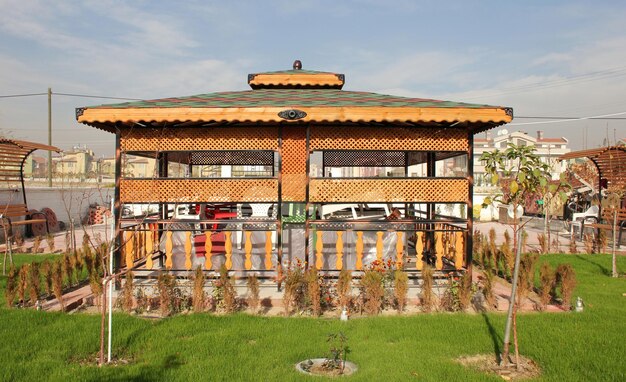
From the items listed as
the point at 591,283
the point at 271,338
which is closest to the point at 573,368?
the point at 271,338

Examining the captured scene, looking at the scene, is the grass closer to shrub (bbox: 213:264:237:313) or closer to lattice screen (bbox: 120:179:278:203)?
shrub (bbox: 213:264:237:313)

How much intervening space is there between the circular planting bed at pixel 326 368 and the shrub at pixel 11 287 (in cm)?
432

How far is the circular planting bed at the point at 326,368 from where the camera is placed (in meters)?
4.30

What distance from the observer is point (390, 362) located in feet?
14.8

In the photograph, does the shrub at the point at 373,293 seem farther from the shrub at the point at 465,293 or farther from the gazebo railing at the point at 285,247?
the gazebo railing at the point at 285,247

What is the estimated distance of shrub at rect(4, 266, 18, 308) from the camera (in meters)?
6.39

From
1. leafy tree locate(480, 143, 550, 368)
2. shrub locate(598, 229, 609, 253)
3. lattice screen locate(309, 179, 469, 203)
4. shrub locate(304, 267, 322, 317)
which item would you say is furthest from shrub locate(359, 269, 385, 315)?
shrub locate(598, 229, 609, 253)

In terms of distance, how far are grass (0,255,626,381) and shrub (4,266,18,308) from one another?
0.25 meters

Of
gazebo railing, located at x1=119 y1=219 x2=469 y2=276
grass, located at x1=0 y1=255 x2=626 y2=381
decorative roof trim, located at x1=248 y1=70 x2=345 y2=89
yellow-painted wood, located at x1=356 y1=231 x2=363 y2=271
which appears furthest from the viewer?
decorative roof trim, located at x1=248 y1=70 x2=345 y2=89

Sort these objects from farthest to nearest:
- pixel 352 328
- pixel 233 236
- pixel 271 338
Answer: pixel 233 236 < pixel 352 328 < pixel 271 338

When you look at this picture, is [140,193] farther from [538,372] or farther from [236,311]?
[538,372]

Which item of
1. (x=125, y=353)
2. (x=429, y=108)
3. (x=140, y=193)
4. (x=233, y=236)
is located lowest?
(x=125, y=353)

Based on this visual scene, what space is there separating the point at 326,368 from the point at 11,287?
467 centimetres

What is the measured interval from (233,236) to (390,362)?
542 cm
